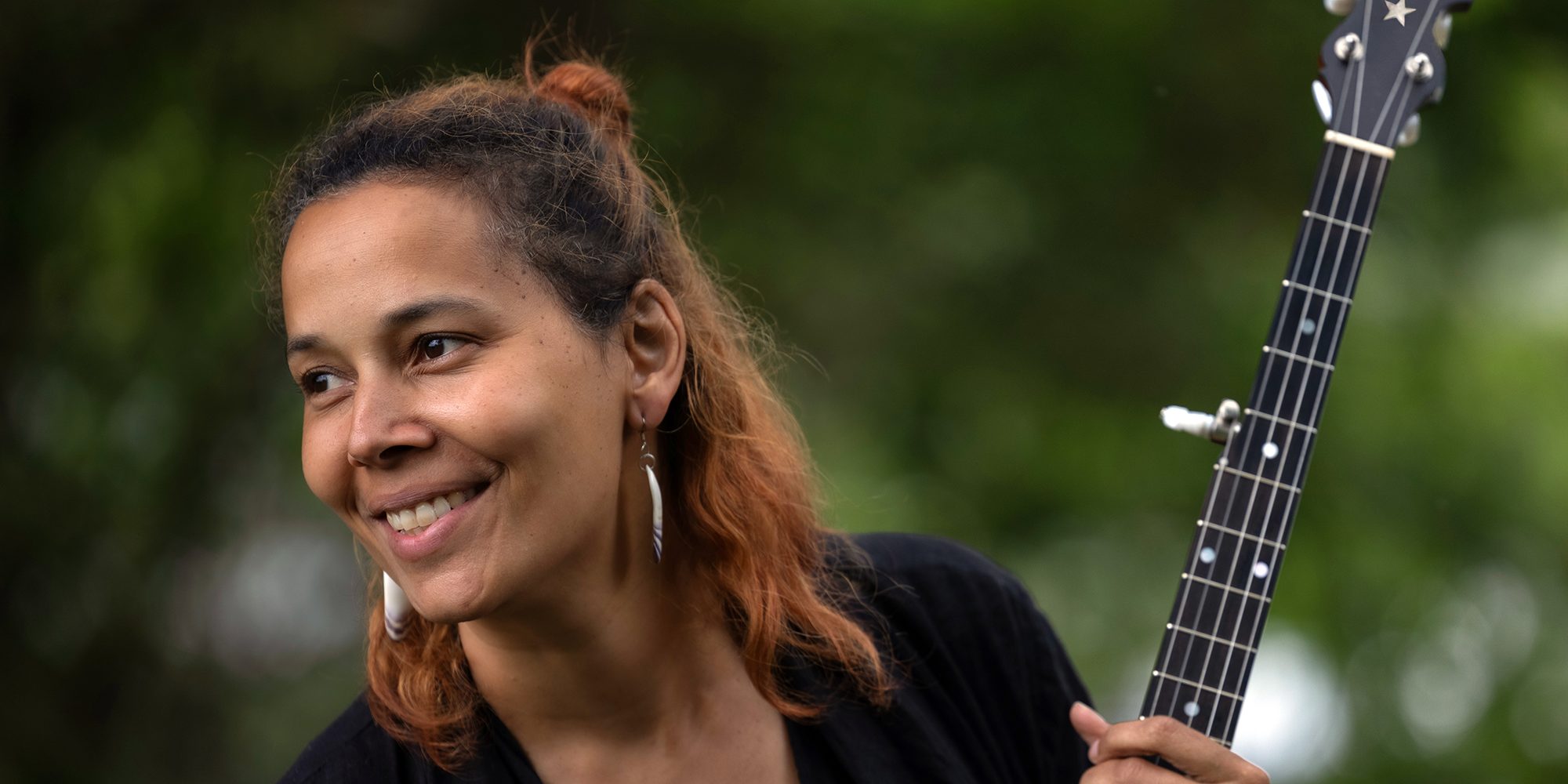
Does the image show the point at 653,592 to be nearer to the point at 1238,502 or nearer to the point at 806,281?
the point at 1238,502

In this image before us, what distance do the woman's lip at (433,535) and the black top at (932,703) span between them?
33 cm

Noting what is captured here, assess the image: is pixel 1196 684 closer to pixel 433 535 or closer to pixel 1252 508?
pixel 1252 508

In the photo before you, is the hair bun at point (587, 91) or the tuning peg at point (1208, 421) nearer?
the tuning peg at point (1208, 421)

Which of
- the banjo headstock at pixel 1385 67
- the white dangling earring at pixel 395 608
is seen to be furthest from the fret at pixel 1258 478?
→ the white dangling earring at pixel 395 608

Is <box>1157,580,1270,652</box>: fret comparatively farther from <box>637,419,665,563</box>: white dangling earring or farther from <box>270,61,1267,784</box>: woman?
<box>637,419,665,563</box>: white dangling earring

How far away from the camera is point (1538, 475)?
134 inches

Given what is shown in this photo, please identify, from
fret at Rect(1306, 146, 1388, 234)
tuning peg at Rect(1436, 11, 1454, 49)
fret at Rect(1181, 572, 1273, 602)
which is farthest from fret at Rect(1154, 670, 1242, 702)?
tuning peg at Rect(1436, 11, 1454, 49)

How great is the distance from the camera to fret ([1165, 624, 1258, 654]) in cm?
135

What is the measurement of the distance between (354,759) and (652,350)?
67cm

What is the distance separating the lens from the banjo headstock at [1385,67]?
1.35 m

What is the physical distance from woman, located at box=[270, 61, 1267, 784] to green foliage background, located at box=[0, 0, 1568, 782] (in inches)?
69.0

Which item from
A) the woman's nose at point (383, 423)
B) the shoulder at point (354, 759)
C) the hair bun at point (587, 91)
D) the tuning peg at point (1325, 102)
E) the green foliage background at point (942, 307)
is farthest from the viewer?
the green foliage background at point (942, 307)

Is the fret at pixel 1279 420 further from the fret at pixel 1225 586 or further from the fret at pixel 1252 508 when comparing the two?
the fret at pixel 1225 586

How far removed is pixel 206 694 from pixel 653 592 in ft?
7.69
